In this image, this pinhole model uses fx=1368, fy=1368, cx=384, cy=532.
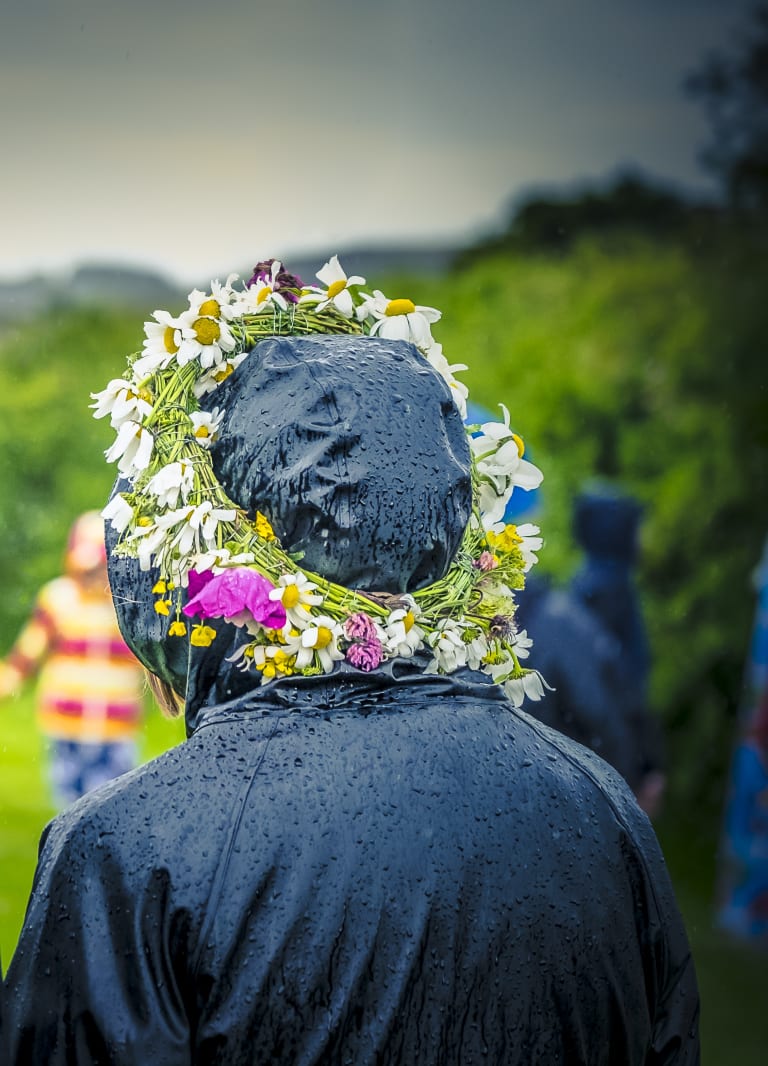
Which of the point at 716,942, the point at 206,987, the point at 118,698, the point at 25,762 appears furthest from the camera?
the point at 25,762

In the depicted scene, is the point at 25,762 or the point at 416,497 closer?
the point at 416,497

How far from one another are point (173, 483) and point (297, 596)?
0.21 m

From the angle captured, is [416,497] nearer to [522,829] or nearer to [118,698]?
[522,829]

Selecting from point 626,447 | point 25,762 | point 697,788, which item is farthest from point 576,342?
point 25,762

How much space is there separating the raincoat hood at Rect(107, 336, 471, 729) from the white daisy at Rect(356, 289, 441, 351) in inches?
7.8

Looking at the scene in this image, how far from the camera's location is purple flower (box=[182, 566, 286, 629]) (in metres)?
1.57

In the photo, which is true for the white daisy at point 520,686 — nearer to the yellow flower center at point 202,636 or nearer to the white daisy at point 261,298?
the yellow flower center at point 202,636

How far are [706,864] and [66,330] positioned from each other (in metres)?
5.27

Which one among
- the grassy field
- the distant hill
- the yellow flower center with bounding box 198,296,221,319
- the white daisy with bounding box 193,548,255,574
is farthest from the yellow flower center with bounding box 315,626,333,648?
the distant hill

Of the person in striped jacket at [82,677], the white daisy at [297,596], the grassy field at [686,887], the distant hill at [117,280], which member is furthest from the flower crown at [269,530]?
the distant hill at [117,280]

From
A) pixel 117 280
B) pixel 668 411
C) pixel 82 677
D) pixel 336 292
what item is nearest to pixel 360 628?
pixel 336 292

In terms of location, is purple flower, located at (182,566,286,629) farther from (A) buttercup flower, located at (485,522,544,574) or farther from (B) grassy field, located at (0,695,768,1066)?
(B) grassy field, located at (0,695,768,1066)

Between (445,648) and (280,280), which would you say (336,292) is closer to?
(280,280)

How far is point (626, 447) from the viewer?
→ 8.20 meters
